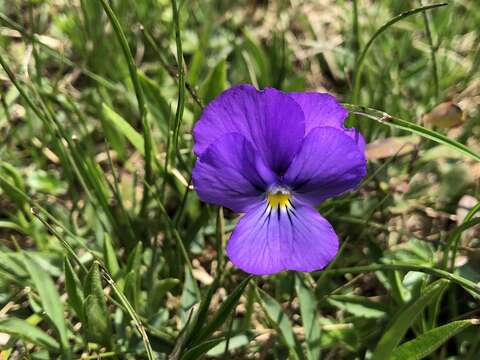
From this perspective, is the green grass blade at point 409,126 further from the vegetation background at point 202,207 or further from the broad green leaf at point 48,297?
the broad green leaf at point 48,297

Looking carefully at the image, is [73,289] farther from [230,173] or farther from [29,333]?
[230,173]

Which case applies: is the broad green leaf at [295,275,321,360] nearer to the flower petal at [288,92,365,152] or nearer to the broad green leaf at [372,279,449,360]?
the broad green leaf at [372,279,449,360]

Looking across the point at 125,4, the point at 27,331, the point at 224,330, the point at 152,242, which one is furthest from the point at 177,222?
the point at 125,4

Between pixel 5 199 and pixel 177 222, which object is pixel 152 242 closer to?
pixel 177 222

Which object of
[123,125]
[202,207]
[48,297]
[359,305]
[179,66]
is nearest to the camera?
[179,66]

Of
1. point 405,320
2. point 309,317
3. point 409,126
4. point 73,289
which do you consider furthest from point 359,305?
point 73,289

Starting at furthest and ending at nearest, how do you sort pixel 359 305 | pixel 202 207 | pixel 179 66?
pixel 202 207 < pixel 359 305 < pixel 179 66

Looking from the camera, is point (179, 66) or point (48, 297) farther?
point (48, 297)
